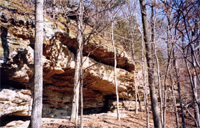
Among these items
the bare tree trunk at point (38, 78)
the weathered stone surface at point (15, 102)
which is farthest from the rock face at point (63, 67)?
the bare tree trunk at point (38, 78)

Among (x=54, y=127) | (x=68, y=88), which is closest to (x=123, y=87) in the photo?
(x=68, y=88)

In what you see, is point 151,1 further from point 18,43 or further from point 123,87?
point 123,87

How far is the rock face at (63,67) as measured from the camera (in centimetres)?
629

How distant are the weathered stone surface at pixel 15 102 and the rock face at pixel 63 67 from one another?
6 cm

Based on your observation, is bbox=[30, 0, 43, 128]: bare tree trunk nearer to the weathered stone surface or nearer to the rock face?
the rock face

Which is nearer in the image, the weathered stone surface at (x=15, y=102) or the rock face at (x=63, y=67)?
the weathered stone surface at (x=15, y=102)

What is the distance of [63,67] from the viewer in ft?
27.6

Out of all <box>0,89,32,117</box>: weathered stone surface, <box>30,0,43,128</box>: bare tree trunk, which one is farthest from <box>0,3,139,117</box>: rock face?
<box>30,0,43,128</box>: bare tree trunk

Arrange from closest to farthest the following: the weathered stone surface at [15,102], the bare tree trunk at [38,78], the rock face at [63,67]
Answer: the bare tree trunk at [38,78] < the weathered stone surface at [15,102] < the rock face at [63,67]

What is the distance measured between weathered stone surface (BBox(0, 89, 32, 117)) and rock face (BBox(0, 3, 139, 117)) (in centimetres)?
6

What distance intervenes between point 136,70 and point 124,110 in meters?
3.66

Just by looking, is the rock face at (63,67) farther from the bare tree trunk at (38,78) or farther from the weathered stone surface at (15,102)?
the bare tree trunk at (38,78)

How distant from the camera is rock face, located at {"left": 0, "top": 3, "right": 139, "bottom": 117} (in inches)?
248

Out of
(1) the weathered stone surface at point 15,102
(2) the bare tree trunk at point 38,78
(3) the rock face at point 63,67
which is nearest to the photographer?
(2) the bare tree trunk at point 38,78
